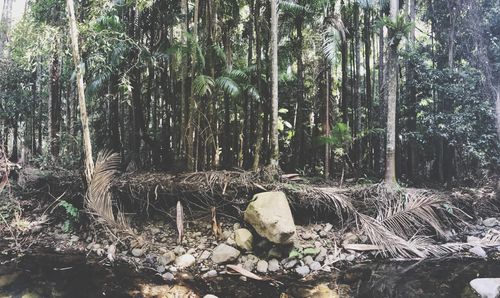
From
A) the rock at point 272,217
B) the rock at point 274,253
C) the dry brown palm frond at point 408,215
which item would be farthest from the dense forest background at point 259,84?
the rock at point 274,253

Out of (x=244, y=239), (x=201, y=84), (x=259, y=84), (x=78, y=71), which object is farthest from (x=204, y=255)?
(x=259, y=84)

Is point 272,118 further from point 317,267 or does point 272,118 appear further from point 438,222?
point 438,222

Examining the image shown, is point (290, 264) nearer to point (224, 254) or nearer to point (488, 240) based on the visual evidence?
point (224, 254)

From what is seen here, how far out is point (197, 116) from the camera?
9938 millimetres

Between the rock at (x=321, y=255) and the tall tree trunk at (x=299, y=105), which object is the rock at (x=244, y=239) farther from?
the tall tree trunk at (x=299, y=105)

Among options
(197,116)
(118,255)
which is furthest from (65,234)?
(197,116)

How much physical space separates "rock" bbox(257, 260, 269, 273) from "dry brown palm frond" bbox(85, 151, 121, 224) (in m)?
3.31

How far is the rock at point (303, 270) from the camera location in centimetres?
727

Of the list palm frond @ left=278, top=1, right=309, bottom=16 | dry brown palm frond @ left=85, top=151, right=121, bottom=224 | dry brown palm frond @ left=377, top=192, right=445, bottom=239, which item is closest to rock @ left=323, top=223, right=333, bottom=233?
dry brown palm frond @ left=377, top=192, right=445, bottom=239

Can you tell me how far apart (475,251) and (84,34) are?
1011 cm

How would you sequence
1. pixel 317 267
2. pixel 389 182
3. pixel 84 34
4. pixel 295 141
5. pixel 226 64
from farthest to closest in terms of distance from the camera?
pixel 295 141
pixel 226 64
pixel 389 182
pixel 84 34
pixel 317 267

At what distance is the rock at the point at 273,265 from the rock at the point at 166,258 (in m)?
2.00

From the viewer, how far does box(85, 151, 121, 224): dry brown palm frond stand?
816 centimetres

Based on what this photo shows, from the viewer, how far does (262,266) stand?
7473 mm
